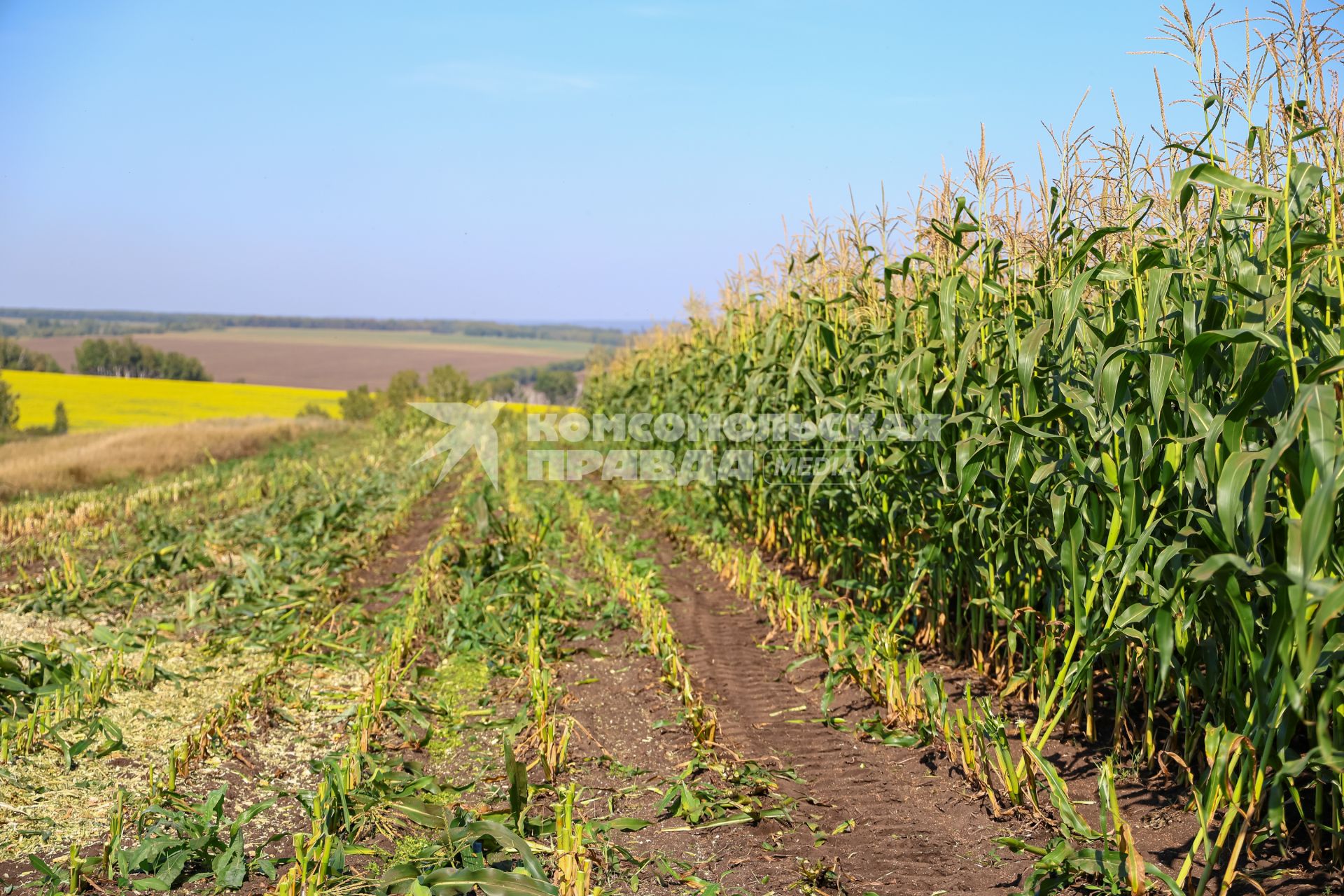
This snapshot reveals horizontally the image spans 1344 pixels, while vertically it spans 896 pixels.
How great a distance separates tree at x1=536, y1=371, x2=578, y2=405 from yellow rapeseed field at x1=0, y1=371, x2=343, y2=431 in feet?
35.4

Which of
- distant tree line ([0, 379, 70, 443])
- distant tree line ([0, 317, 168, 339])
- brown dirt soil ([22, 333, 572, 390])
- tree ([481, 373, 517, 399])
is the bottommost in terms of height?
distant tree line ([0, 379, 70, 443])

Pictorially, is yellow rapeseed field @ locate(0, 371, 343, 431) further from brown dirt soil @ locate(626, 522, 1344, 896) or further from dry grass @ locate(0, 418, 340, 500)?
brown dirt soil @ locate(626, 522, 1344, 896)

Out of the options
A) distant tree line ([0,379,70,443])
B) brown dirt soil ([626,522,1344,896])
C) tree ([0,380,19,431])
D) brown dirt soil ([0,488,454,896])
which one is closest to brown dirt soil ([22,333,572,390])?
distant tree line ([0,379,70,443])

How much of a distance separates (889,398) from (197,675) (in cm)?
431

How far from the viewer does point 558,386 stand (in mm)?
48969

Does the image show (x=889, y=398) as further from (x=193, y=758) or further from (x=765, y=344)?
(x=193, y=758)

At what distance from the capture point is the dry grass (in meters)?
15.5

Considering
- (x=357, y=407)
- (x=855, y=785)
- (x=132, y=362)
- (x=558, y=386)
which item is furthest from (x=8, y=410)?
(x=855, y=785)

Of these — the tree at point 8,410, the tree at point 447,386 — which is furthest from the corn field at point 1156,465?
the tree at point 8,410

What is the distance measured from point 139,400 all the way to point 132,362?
16.0 m

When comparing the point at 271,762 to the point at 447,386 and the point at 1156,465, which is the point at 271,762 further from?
the point at 447,386

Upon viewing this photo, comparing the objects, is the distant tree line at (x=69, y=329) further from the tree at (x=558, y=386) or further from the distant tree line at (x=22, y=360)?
the tree at (x=558, y=386)

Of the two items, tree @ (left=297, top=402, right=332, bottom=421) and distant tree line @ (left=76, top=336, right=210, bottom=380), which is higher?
distant tree line @ (left=76, top=336, right=210, bottom=380)

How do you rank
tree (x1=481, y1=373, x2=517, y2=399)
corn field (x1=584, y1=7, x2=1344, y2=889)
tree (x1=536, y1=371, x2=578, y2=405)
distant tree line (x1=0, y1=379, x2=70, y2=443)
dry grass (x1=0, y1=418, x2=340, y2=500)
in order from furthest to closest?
tree (x1=536, y1=371, x2=578, y2=405)
tree (x1=481, y1=373, x2=517, y2=399)
distant tree line (x1=0, y1=379, x2=70, y2=443)
dry grass (x1=0, y1=418, x2=340, y2=500)
corn field (x1=584, y1=7, x2=1344, y2=889)
